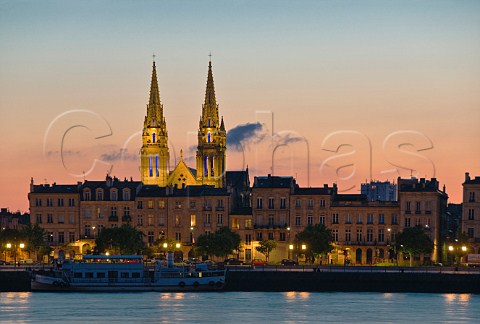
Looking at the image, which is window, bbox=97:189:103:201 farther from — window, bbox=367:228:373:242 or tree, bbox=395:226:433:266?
tree, bbox=395:226:433:266

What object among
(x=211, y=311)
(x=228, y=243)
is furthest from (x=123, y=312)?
(x=228, y=243)

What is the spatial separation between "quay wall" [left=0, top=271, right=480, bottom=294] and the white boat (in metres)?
1.72

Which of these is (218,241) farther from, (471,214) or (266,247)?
(471,214)

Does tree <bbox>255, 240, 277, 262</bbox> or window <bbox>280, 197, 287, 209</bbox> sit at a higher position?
window <bbox>280, 197, 287, 209</bbox>

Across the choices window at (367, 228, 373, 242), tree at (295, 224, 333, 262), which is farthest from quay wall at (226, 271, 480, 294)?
window at (367, 228, 373, 242)

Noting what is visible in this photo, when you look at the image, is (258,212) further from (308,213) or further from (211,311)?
(211,311)

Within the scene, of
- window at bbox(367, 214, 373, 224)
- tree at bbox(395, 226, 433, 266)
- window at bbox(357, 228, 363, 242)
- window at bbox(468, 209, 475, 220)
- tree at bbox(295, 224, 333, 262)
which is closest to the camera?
tree at bbox(395, 226, 433, 266)

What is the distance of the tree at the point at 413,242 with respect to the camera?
15738 cm

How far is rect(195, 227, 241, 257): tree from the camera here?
6304 inches

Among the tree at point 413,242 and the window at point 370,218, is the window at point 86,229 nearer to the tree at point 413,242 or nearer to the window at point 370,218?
the window at point 370,218

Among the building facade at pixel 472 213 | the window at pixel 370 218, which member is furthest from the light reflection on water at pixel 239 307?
the window at pixel 370 218

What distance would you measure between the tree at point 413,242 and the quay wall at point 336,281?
2254 centimetres

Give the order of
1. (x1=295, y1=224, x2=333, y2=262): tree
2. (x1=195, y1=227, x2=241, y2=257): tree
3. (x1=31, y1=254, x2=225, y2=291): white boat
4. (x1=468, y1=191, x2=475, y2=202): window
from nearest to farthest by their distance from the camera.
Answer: (x1=31, y1=254, x2=225, y2=291): white boat < (x1=295, y1=224, x2=333, y2=262): tree < (x1=195, y1=227, x2=241, y2=257): tree < (x1=468, y1=191, x2=475, y2=202): window

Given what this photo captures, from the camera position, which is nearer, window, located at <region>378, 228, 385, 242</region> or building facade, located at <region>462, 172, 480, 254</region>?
building facade, located at <region>462, 172, 480, 254</region>
